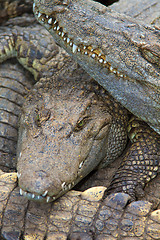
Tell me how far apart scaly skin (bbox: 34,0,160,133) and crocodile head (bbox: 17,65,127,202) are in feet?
0.80

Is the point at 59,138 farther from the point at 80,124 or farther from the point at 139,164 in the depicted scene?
the point at 139,164

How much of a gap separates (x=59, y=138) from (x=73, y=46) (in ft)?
2.52

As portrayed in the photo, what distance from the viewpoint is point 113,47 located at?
241 cm

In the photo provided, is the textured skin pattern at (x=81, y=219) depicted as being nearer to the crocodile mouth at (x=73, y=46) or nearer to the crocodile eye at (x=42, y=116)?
the crocodile eye at (x=42, y=116)

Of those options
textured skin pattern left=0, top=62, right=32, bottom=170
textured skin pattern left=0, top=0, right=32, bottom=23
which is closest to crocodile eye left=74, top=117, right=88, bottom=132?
textured skin pattern left=0, top=62, right=32, bottom=170

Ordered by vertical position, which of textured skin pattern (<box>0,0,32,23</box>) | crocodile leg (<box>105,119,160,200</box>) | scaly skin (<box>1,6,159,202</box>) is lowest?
crocodile leg (<box>105,119,160,200</box>)

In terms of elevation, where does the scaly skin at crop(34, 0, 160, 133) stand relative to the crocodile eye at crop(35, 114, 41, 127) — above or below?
above

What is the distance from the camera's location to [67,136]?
7.72 ft

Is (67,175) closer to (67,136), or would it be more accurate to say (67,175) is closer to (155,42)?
(67,136)

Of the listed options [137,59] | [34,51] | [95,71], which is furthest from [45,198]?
[34,51]

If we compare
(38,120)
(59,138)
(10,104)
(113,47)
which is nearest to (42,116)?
(38,120)

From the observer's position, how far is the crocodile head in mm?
2088

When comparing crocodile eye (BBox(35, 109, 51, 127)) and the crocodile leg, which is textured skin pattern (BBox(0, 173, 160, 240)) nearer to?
the crocodile leg

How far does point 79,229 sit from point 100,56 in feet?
4.28
